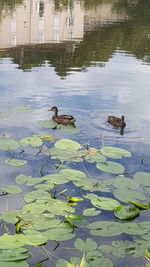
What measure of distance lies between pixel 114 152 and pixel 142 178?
135cm

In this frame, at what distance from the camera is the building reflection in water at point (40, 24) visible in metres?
37.3

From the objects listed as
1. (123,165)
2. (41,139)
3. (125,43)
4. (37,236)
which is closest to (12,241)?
(37,236)

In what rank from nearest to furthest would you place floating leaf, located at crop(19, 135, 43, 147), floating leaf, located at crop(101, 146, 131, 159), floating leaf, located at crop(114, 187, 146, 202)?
floating leaf, located at crop(114, 187, 146, 202)
floating leaf, located at crop(101, 146, 131, 159)
floating leaf, located at crop(19, 135, 43, 147)

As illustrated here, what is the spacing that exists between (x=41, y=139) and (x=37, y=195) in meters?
3.10

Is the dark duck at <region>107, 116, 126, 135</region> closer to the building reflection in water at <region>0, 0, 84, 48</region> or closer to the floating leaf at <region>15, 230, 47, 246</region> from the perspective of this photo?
the floating leaf at <region>15, 230, 47, 246</region>

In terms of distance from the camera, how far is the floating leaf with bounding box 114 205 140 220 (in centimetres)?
700

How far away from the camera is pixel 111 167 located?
28.8 feet

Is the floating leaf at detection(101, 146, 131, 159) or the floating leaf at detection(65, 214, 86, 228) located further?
the floating leaf at detection(101, 146, 131, 159)

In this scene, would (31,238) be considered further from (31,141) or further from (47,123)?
(47,123)

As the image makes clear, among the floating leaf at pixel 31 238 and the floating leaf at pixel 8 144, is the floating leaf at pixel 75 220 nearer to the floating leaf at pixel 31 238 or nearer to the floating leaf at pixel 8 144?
the floating leaf at pixel 31 238

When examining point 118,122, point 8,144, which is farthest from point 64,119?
point 8,144

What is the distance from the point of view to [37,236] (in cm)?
602

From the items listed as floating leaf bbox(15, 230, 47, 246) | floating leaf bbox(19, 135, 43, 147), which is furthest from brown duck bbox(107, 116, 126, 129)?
floating leaf bbox(15, 230, 47, 246)

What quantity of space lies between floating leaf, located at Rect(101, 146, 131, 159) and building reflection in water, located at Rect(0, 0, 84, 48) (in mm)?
26200
